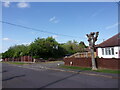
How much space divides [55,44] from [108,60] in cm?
3458

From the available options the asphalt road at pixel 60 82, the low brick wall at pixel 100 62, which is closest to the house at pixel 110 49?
the low brick wall at pixel 100 62

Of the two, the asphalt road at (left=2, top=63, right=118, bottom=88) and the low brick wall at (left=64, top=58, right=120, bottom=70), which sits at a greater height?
the low brick wall at (left=64, top=58, right=120, bottom=70)

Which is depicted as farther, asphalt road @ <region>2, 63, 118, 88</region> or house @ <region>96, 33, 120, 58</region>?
house @ <region>96, 33, 120, 58</region>

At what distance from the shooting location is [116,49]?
23016mm

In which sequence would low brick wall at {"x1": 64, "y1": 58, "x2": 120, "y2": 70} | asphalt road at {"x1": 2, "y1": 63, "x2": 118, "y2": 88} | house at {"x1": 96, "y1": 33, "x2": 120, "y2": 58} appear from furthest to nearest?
house at {"x1": 96, "y1": 33, "x2": 120, "y2": 58} < low brick wall at {"x1": 64, "y1": 58, "x2": 120, "y2": 70} < asphalt road at {"x1": 2, "y1": 63, "x2": 118, "y2": 88}

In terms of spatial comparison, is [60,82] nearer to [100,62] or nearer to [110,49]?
[100,62]

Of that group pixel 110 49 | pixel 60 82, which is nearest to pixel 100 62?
pixel 110 49

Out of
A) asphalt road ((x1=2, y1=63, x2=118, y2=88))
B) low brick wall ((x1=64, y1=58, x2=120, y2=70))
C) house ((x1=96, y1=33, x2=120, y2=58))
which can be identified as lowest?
asphalt road ((x1=2, y1=63, x2=118, y2=88))

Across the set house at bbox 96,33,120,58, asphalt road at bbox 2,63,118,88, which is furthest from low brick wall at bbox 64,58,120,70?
asphalt road at bbox 2,63,118,88

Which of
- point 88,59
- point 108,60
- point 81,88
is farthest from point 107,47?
point 81,88

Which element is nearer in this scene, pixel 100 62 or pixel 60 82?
pixel 60 82

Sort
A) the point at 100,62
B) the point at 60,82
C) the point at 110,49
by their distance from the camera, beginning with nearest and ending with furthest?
1. the point at 60,82
2. the point at 100,62
3. the point at 110,49

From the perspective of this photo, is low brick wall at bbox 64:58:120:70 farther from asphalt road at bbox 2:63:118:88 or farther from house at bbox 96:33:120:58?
asphalt road at bbox 2:63:118:88

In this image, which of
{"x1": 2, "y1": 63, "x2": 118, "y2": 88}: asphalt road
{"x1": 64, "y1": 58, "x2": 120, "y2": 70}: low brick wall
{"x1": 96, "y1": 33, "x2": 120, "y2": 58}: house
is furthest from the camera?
{"x1": 96, "y1": 33, "x2": 120, "y2": 58}: house
